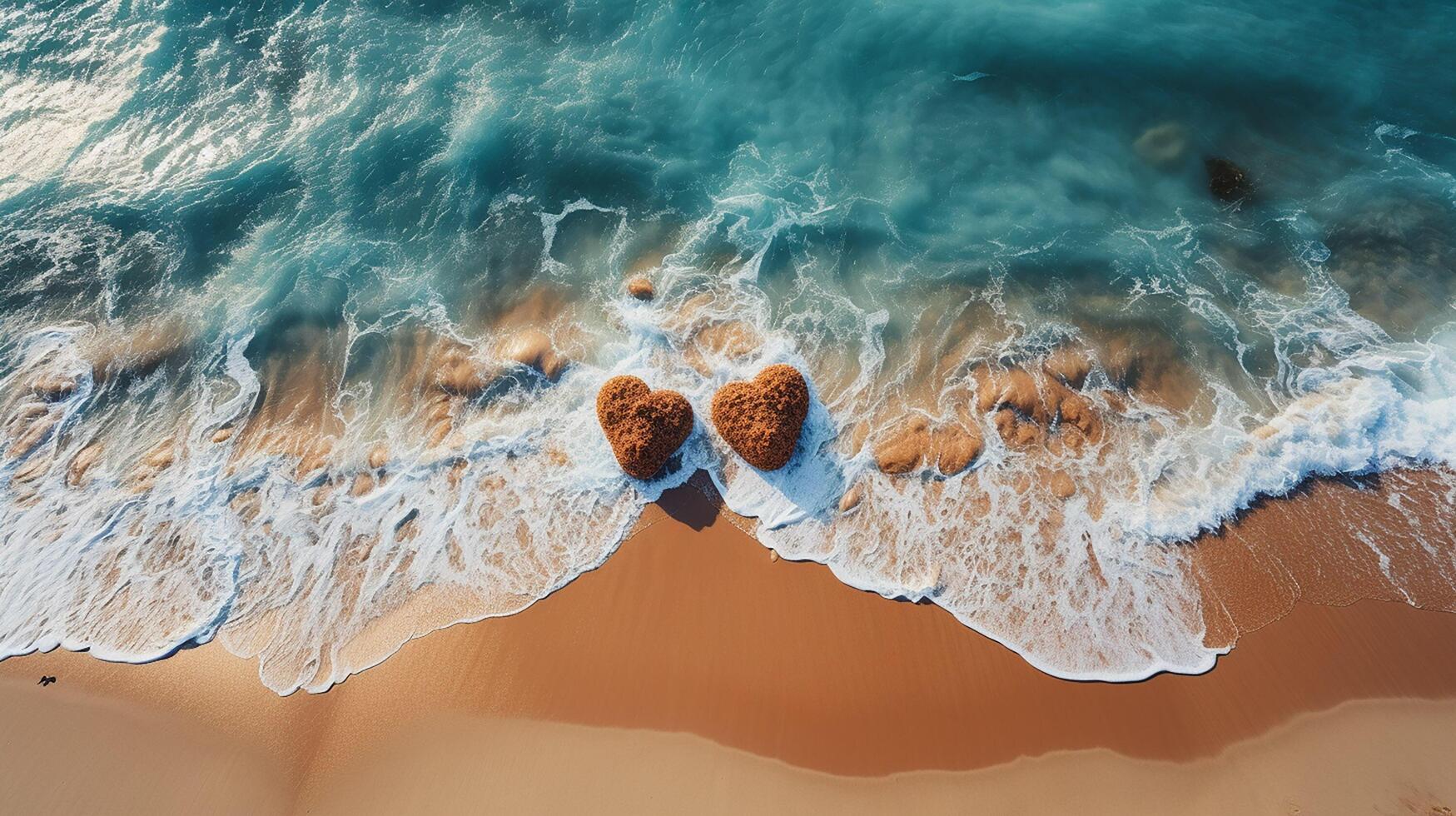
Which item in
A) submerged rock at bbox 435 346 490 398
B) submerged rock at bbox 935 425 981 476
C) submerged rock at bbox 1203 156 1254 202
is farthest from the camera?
submerged rock at bbox 1203 156 1254 202

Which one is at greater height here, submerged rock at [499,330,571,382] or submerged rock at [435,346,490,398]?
submerged rock at [499,330,571,382]

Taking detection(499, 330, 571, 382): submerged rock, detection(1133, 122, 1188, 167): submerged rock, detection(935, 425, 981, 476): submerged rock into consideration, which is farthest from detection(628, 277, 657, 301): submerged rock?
detection(1133, 122, 1188, 167): submerged rock

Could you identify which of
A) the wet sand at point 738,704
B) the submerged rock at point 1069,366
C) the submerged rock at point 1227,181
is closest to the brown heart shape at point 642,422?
the wet sand at point 738,704

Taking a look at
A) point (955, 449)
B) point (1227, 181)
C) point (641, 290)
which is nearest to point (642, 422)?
point (641, 290)

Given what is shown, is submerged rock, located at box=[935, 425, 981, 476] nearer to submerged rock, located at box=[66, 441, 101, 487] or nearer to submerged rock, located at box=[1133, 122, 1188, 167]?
submerged rock, located at box=[1133, 122, 1188, 167]

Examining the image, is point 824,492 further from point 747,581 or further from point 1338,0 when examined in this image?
point 1338,0

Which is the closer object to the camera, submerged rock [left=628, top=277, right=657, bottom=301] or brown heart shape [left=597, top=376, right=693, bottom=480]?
brown heart shape [left=597, top=376, right=693, bottom=480]
